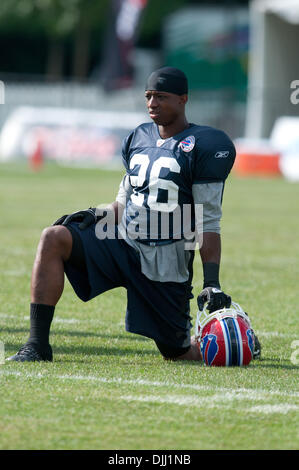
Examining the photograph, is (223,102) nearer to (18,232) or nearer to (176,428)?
(18,232)

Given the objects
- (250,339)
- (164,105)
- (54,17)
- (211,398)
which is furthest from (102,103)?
(211,398)

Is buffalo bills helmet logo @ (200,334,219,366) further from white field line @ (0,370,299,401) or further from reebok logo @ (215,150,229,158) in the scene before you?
reebok logo @ (215,150,229,158)

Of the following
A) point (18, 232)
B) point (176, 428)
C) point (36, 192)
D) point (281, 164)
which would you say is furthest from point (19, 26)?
A: point (176, 428)

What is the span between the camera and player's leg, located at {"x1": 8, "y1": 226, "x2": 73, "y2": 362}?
5.58 meters

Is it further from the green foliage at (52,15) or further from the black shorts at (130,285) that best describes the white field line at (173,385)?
the green foliage at (52,15)

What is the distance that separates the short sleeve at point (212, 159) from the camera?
224 inches

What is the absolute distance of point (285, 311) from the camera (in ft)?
25.6

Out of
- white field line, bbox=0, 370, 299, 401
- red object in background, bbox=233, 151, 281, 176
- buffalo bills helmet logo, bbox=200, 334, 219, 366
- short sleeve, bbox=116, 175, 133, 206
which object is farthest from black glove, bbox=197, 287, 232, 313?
red object in background, bbox=233, 151, 281, 176

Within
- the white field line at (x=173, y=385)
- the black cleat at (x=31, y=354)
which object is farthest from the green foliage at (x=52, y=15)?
the white field line at (x=173, y=385)

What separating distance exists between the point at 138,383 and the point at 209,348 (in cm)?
70

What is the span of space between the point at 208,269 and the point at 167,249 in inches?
11.8

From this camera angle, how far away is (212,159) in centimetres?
570

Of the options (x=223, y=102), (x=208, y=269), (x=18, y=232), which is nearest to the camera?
(x=208, y=269)

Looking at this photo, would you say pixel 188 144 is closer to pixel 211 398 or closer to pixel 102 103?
pixel 211 398
